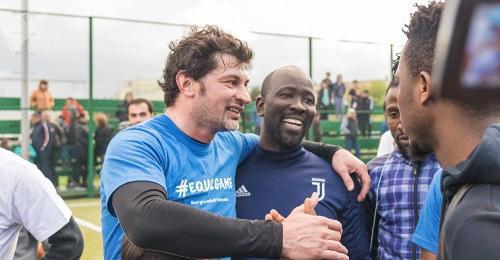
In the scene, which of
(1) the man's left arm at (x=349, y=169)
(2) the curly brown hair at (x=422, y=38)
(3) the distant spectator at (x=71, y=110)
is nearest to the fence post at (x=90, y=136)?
(3) the distant spectator at (x=71, y=110)

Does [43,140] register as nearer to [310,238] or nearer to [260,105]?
[260,105]

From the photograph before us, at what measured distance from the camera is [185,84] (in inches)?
96.1

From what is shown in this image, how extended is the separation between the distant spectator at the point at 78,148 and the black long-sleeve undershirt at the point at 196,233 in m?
11.0

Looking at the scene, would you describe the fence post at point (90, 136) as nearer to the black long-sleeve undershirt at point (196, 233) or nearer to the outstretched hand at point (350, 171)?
the outstretched hand at point (350, 171)

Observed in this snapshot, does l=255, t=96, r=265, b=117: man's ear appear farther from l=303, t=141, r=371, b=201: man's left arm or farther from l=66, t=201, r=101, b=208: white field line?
l=66, t=201, r=101, b=208: white field line

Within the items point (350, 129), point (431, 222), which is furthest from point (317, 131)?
point (431, 222)

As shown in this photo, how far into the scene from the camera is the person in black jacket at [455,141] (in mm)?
1005

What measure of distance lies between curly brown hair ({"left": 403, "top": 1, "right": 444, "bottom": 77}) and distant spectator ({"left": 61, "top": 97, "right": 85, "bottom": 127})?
11.4m

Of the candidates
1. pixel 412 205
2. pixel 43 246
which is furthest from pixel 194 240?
pixel 43 246

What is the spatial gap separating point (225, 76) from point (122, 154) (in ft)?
2.16

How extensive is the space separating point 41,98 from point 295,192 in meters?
10.2

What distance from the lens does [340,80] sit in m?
15.2

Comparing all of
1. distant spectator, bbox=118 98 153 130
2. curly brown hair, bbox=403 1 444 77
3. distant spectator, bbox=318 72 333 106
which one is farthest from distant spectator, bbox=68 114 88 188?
curly brown hair, bbox=403 1 444 77

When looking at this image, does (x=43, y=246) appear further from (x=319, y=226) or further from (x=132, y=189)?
(x=319, y=226)
